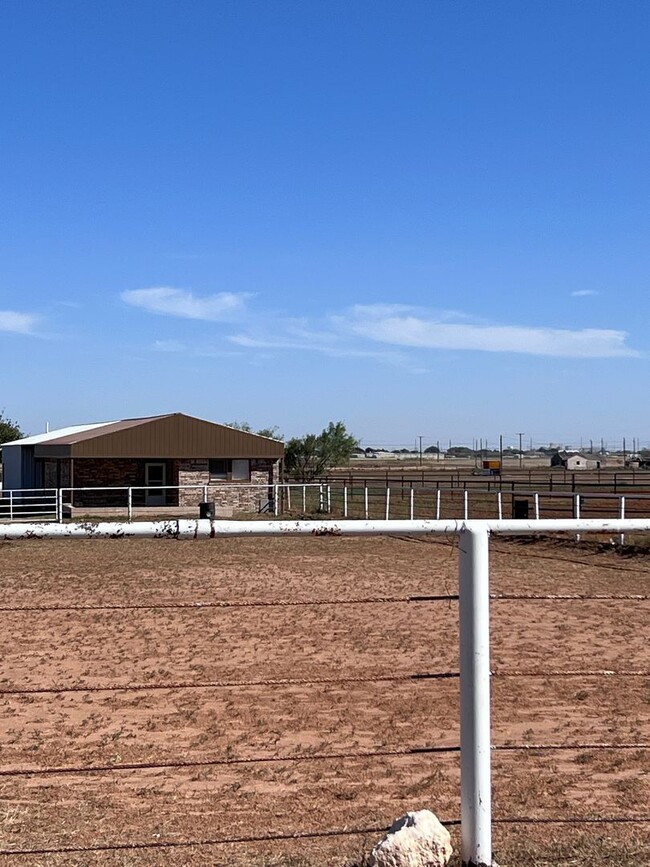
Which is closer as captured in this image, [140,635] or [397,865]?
[397,865]

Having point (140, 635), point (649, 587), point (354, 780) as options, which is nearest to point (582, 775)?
point (354, 780)

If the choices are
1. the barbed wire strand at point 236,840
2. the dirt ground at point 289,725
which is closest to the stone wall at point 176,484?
the dirt ground at point 289,725

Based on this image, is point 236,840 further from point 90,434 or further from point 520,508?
point 90,434

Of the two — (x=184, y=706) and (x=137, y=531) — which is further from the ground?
(x=137, y=531)

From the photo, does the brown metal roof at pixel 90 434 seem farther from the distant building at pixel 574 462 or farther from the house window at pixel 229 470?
the distant building at pixel 574 462

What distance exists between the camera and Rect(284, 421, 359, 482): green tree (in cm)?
6038

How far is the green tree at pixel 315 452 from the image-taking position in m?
60.4

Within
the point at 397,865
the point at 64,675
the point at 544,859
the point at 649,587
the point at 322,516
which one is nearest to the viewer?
the point at 397,865

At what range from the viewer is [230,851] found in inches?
155

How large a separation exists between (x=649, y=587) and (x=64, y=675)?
10411 mm

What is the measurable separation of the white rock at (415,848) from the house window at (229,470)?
3604 centimetres

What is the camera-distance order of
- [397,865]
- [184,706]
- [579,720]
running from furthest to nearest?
[184,706] < [579,720] < [397,865]

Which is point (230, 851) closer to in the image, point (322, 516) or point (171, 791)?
point (171, 791)

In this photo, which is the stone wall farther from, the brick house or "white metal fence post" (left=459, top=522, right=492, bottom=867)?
"white metal fence post" (left=459, top=522, right=492, bottom=867)
